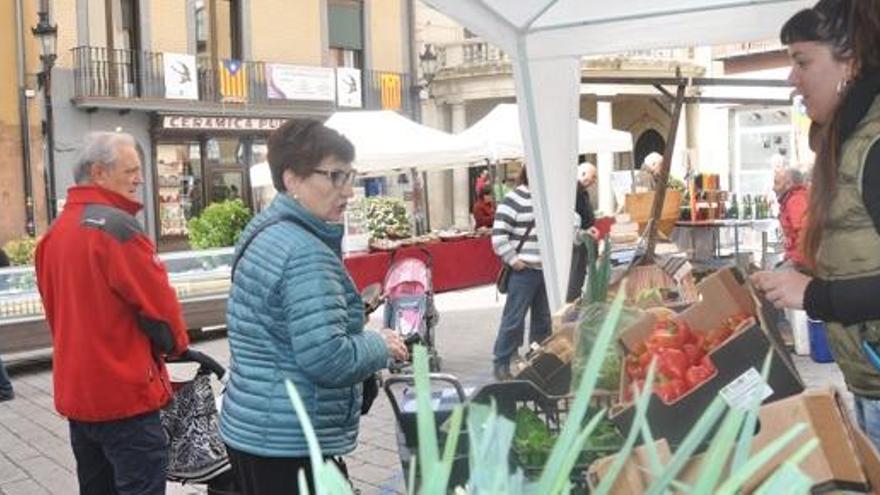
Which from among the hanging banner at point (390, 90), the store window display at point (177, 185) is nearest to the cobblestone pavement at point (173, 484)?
the store window display at point (177, 185)

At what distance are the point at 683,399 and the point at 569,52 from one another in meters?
3.21

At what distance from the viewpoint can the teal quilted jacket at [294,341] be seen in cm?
231

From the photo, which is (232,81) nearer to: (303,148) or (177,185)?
(177,185)

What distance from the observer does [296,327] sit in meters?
2.30

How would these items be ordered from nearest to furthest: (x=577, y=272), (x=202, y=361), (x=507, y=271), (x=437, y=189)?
(x=202, y=361) < (x=577, y=272) < (x=507, y=271) < (x=437, y=189)

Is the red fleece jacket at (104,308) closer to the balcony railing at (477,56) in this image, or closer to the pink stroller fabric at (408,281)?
the pink stroller fabric at (408,281)

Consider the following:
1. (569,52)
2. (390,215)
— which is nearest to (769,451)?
(569,52)

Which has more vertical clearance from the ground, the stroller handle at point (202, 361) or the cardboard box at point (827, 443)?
A: the cardboard box at point (827, 443)

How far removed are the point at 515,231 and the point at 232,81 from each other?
18081 mm

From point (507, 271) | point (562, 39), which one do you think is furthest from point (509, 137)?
point (562, 39)

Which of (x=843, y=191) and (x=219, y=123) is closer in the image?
(x=843, y=191)

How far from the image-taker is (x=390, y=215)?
13.5 meters

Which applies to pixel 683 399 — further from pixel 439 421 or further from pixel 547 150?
pixel 547 150

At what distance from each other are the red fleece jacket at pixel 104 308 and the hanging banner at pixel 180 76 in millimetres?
20249
